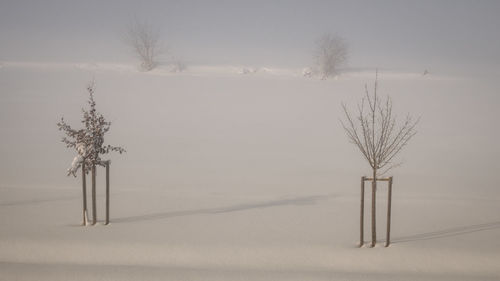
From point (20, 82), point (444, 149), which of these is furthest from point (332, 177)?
point (20, 82)

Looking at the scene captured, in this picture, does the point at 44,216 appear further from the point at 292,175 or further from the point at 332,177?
the point at 332,177

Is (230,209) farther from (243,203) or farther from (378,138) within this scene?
(378,138)

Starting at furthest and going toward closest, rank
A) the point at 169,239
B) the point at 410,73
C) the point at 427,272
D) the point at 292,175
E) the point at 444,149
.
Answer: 1. the point at 410,73
2. the point at 444,149
3. the point at 292,175
4. the point at 169,239
5. the point at 427,272

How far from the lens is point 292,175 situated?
10.2 metres

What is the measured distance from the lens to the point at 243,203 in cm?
784

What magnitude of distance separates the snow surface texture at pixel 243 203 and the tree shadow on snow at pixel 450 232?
0.03 meters

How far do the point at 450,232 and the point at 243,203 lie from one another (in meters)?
4.00

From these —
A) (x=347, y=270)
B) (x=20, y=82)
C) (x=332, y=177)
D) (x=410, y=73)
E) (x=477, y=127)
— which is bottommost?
(x=347, y=270)

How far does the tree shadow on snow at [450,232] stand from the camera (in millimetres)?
6051

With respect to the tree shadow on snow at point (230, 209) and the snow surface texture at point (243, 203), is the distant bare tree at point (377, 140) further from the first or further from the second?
the tree shadow on snow at point (230, 209)

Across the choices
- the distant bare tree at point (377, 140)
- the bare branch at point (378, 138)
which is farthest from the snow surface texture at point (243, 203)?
the bare branch at point (378, 138)

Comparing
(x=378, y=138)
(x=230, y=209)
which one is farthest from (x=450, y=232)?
(x=378, y=138)

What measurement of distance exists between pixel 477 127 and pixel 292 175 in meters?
14.0

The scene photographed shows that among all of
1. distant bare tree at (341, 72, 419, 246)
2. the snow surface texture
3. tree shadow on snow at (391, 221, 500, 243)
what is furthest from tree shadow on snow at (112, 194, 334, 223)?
tree shadow on snow at (391, 221, 500, 243)
